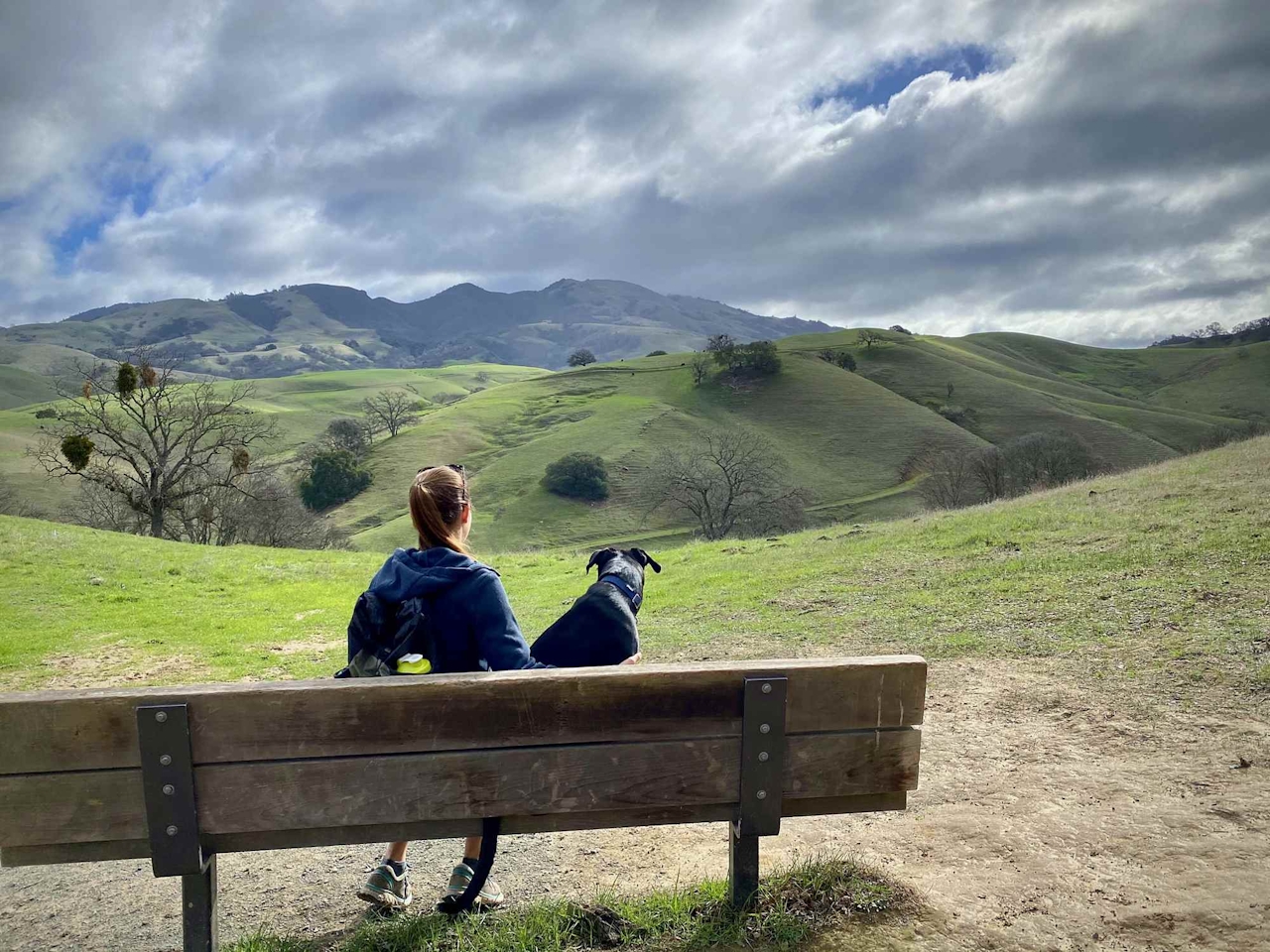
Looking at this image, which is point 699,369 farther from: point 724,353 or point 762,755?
point 762,755

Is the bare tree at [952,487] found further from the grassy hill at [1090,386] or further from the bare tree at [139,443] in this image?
the bare tree at [139,443]

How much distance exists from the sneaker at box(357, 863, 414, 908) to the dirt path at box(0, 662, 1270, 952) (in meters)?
0.18

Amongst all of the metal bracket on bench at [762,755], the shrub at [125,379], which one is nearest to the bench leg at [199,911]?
the metal bracket on bench at [762,755]

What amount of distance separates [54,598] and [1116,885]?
62.2 ft

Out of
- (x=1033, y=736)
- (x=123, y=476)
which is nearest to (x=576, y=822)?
(x=1033, y=736)

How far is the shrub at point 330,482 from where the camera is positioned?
245ft

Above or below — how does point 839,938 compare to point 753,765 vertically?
below

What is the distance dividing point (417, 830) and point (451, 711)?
0.53 m

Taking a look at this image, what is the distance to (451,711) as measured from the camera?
9.91ft

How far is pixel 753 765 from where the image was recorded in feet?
10.7

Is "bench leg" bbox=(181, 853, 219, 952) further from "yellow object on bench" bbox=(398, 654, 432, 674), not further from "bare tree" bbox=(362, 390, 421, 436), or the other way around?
"bare tree" bbox=(362, 390, 421, 436)

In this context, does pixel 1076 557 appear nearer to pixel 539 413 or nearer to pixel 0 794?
pixel 0 794

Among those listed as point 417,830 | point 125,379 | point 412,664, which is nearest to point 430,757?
point 417,830

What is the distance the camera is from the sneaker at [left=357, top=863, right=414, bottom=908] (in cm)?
403
